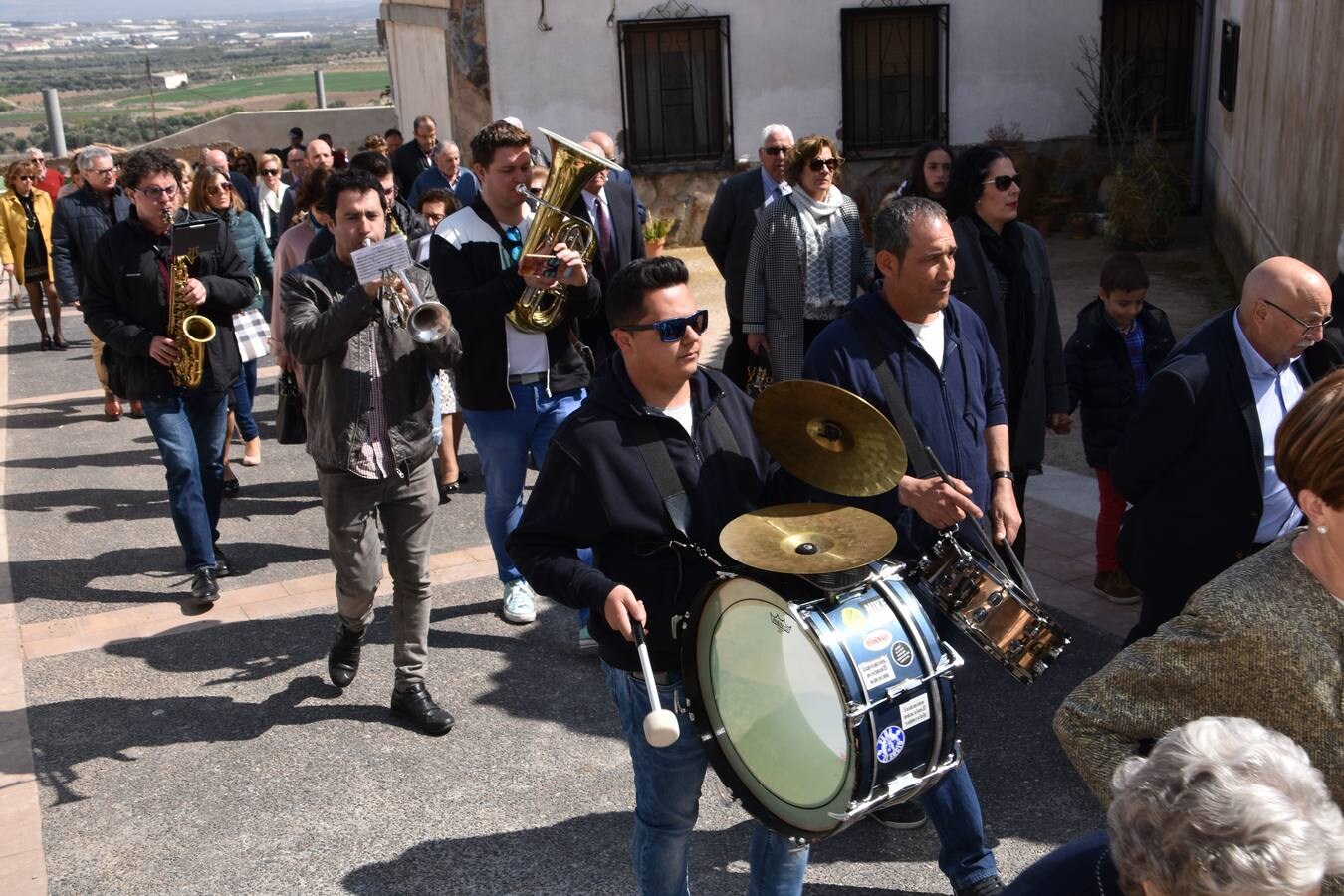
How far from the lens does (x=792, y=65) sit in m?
15.0

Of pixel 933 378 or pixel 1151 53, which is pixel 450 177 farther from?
pixel 1151 53

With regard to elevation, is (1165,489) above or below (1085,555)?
above

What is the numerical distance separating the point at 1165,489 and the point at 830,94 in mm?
11793

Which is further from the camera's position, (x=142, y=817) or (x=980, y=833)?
(x=142, y=817)

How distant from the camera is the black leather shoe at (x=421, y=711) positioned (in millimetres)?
5156

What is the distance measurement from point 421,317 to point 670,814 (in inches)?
86.8

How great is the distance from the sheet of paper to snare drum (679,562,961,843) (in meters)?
1.95

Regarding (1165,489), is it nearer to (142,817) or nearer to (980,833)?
(980,833)

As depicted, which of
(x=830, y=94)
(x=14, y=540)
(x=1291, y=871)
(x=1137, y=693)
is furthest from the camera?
(x=830, y=94)

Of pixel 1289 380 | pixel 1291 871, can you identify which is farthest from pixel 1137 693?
pixel 1289 380

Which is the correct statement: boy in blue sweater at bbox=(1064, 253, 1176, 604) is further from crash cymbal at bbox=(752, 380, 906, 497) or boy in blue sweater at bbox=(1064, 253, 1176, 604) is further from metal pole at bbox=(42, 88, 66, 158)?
metal pole at bbox=(42, 88, 66, 158)

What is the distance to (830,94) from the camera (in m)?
15.1

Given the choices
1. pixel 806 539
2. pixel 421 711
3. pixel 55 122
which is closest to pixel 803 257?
pixel 421 711

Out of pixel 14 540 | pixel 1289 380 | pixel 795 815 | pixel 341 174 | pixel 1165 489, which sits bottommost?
pixel 14 540
